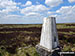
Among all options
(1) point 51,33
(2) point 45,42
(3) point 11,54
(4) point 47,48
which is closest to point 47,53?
(4) point 47,48

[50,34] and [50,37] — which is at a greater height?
[50,34]

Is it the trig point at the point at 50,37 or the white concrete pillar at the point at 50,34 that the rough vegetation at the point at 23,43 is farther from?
the white concrete pillar at the point at 50,34

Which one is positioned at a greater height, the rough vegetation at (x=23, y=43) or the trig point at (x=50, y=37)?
the trig point at (x=50, y=37)

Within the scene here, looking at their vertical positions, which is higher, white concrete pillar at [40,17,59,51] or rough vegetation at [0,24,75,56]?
white concrete pillar at [40,17,59,51]

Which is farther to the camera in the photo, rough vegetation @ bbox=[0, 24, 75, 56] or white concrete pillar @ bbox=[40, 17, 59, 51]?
rough vegetation @ bbox=[0, 24, 75, 56]

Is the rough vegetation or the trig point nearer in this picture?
the trig point

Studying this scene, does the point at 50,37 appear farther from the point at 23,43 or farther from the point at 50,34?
the point at 23,43

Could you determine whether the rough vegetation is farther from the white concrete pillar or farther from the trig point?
the white concrete pillar

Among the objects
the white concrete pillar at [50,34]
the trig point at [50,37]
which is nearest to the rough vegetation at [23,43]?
the trig point at [50,37]

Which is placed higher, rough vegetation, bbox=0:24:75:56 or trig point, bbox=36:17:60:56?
trig point, bbox=36:17:60:56

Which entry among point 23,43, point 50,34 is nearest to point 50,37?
point 50,34

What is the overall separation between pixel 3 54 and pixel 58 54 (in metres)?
6.24

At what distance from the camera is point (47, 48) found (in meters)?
7.56

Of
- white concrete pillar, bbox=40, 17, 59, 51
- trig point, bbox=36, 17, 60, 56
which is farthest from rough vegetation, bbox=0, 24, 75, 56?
white concrete pillar, bbox=40, 17, 59, 51
